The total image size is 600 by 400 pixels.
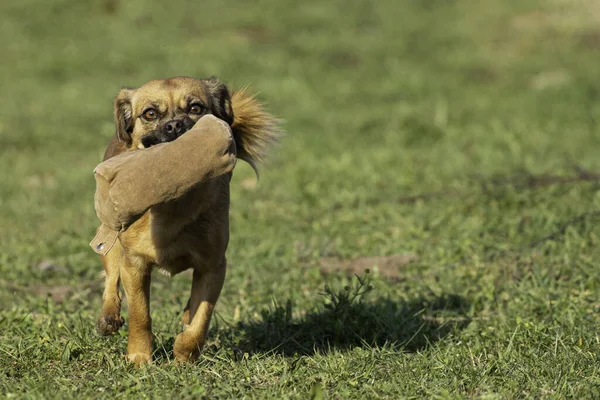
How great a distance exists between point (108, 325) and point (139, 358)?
30 cm

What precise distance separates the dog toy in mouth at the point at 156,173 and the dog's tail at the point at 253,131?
43.0 inches

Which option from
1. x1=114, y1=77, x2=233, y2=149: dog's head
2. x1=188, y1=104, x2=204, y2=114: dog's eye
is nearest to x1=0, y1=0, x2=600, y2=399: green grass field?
x1=114, y1=77, x2=233, y2=149: dog's head

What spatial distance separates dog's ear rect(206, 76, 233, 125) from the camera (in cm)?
489

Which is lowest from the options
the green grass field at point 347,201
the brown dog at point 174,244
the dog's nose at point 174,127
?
the green grass field at point 347,201

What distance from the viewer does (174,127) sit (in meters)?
4.33

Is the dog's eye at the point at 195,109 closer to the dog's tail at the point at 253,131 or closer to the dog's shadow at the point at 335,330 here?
the dog's tail at the point at 253,131

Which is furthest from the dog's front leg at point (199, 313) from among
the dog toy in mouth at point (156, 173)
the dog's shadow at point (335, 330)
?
the dog toy in mouth at point (156, 173)

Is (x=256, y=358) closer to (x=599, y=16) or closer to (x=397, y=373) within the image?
(x=397, y=373)

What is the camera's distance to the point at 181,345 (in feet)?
13.9

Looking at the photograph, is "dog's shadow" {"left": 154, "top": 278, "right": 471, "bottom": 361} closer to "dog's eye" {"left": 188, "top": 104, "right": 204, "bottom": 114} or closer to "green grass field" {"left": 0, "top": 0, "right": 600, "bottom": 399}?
"green grass field" {"left": 0, "top": 0, "right": 600, "bottom": 399}

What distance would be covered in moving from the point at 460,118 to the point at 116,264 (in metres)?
6.91

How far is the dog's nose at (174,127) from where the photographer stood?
4.32 m

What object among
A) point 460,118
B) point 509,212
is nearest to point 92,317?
point 509,212

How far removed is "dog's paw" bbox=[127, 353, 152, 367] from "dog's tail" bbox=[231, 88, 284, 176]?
127 cm
